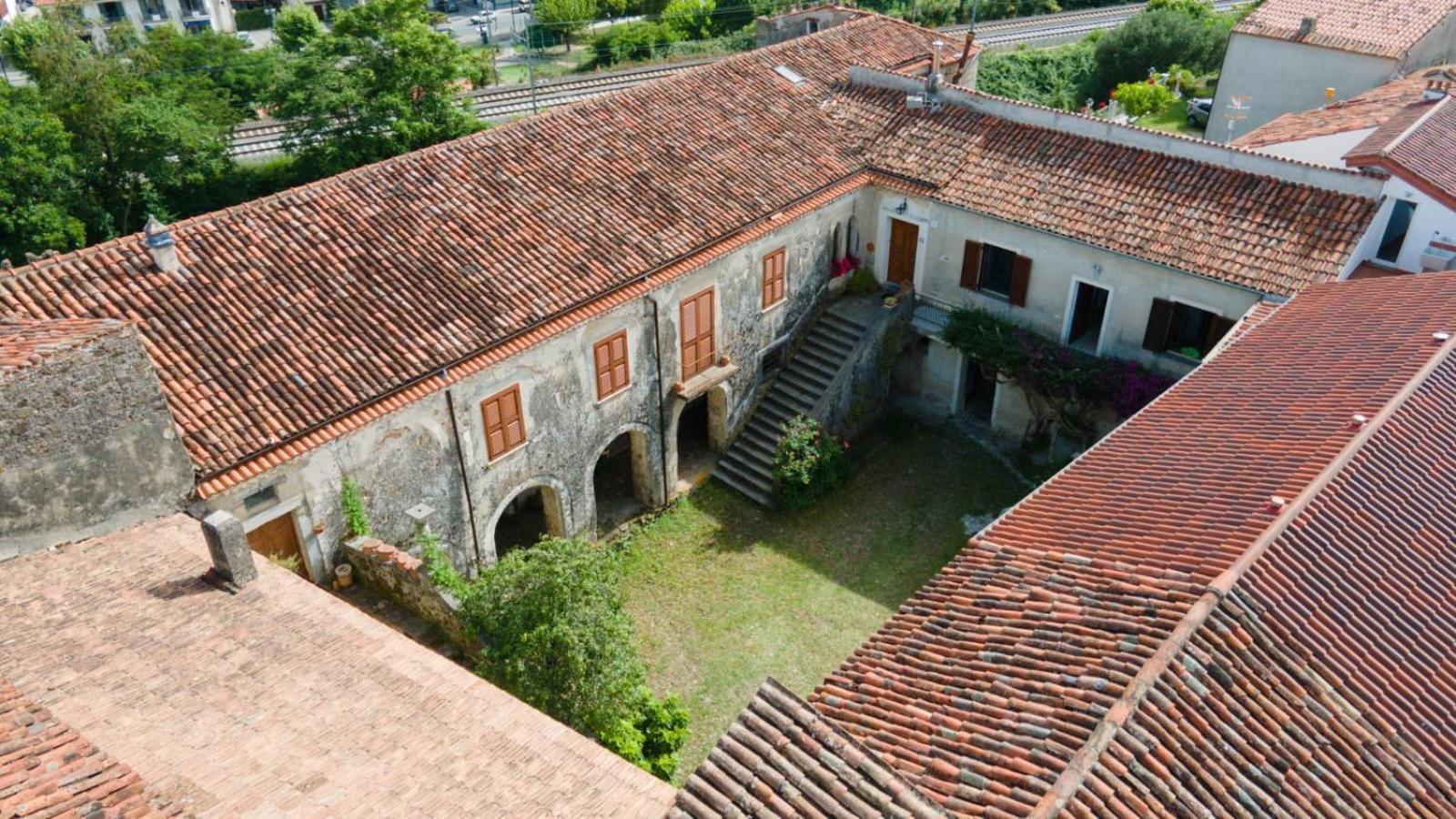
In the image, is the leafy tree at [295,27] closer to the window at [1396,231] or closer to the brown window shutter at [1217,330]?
the brown window shutter at [1217,330]

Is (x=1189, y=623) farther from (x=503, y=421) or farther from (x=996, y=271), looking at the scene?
(x=996, y=271)

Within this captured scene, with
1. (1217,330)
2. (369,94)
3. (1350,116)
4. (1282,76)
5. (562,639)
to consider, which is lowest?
(562,639)

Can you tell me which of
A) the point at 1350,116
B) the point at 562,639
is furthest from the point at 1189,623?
the point at 1350,116

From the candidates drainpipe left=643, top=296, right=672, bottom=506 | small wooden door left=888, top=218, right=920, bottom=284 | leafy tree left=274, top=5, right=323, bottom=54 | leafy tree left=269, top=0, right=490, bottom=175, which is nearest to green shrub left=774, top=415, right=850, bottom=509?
drainpipe left=643, top=296, right=672, bottom=506

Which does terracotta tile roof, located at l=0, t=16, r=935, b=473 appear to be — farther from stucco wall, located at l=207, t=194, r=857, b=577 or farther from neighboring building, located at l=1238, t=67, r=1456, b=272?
neighboring building, located at l=1238, t=67, r=1456, b=272

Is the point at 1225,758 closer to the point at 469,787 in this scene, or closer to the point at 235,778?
the point at 469,787

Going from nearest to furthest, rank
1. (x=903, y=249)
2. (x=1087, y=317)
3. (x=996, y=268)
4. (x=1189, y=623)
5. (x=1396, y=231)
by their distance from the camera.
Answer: (x=1189, y=623) → (x=1396, y=231) → (x=1087, y=317) → (x=996, y=268) → (x=903, y=249)
